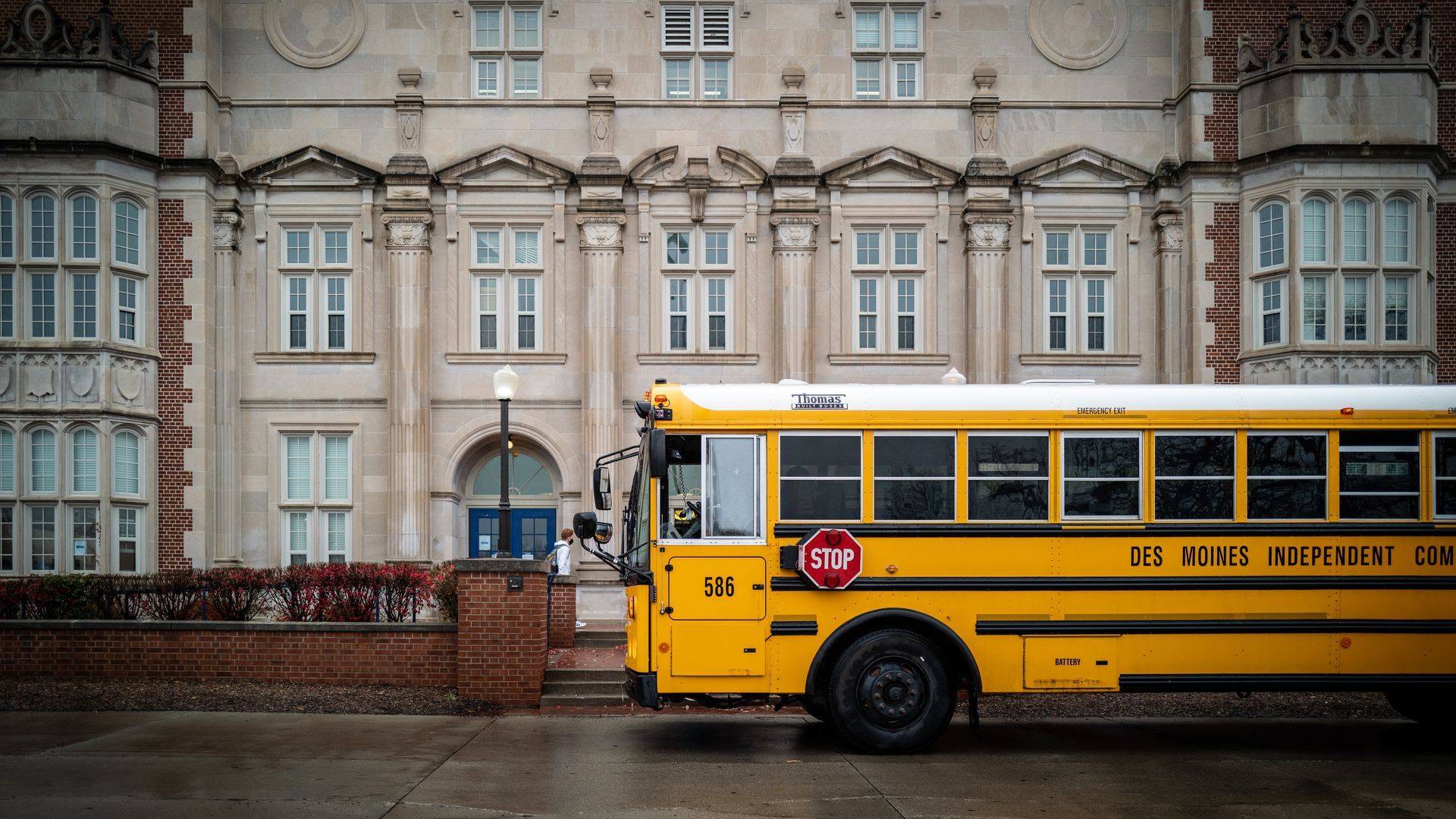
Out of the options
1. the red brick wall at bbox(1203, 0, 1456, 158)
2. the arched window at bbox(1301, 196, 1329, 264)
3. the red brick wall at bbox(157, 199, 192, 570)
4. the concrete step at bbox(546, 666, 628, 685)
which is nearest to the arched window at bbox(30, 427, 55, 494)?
the red brick wall at bbox(157, 199, 192, 570)

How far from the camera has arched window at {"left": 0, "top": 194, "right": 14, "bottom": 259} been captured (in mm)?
21500

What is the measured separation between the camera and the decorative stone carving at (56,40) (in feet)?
70.7

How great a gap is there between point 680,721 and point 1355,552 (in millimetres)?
6911

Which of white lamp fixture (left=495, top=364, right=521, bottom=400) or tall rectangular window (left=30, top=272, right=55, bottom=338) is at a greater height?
tall rectangular window (left=30, top=272, right=55, bottom=338)

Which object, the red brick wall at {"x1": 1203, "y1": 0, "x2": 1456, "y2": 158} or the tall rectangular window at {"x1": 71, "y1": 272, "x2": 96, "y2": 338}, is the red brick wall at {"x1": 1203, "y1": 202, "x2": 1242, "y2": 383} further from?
the tall rectangular window at {"x1": 71, "y1": 272, "x2": 96, "y2": 338}

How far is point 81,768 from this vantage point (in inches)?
404

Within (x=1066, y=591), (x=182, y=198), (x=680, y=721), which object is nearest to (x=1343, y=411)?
(x=1066, y=591)

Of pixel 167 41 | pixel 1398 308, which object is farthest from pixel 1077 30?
pixel 167 41

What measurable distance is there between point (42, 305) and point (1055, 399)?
18019 millimetres

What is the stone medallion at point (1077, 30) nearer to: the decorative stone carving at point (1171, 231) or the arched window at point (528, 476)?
the decorative stone carving at point (1171, 231)

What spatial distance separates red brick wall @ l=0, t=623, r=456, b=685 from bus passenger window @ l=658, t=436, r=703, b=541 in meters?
4.44

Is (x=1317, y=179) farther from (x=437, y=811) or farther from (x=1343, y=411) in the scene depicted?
(x=437, y=811)

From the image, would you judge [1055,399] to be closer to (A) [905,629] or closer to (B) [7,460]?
(A) [905,629]

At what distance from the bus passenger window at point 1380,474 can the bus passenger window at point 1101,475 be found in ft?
6.29
